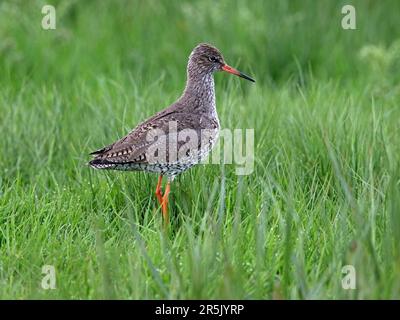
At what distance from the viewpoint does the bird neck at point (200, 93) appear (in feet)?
18.9

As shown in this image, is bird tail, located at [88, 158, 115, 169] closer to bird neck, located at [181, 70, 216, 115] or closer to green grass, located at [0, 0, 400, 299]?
green grass, located at [0, 0, 400, 299]

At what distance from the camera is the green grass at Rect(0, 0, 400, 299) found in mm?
4098

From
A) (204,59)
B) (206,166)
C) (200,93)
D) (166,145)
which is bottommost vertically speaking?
(206,166)

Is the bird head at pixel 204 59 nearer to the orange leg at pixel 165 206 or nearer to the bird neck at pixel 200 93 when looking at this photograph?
the bird neck at pixel 200 93

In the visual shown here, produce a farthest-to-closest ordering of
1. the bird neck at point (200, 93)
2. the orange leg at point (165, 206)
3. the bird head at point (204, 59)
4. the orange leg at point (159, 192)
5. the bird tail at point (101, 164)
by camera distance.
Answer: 1. the bird head at point (204, 59)
2. the bird neck at point (200, 93)
3. the orange leg at point (159, 192)
4. the bird tail at point (101, 164)
5. the orange leg at point (165, 206)

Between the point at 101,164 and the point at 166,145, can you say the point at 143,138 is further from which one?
the point at 101,164

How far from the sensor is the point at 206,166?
5.67 metres

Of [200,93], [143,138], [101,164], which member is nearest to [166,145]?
[143,138]

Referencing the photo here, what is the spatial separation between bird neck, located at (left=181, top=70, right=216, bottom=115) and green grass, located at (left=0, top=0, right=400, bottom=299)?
1.41ft

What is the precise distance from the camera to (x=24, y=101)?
288 inches

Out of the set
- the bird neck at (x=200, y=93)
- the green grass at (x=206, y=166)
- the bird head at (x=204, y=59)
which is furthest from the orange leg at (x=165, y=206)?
the bird head at (x=204, y=59)

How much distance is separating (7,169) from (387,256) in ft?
10.4

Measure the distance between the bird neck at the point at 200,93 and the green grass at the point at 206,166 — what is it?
429 mm

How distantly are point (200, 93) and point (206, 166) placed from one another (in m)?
0.54
